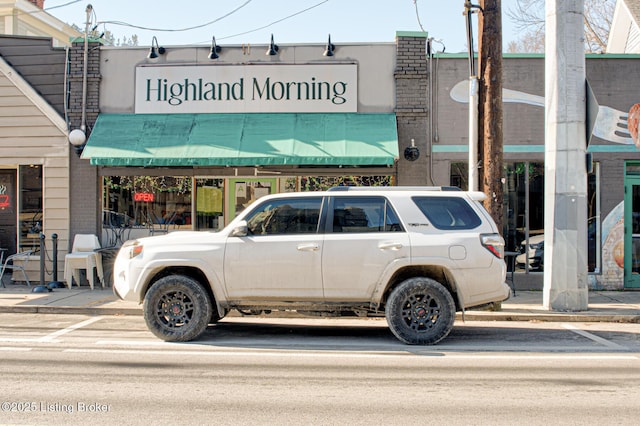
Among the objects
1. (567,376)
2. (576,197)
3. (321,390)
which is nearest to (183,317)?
(321,390)

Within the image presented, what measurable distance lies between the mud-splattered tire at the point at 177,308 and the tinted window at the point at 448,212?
10.1ft

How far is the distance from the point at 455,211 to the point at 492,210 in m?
2.64

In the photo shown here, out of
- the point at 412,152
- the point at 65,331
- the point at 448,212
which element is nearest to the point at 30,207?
the point at 65,331

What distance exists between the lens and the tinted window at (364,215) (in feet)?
24.5

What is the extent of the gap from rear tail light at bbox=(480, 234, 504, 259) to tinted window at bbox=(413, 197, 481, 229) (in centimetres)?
22

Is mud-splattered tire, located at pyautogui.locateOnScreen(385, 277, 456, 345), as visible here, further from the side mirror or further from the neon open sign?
the neon open sign

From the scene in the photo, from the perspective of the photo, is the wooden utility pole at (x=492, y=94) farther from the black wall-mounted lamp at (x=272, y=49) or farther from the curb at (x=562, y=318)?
the black wall-mounted lamp at (x=272, y=49)

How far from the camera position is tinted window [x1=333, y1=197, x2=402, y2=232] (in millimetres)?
7465

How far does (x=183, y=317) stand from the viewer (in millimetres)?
7555

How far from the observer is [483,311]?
9836 mm

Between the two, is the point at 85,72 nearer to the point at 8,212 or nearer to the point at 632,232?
the point at 8,212

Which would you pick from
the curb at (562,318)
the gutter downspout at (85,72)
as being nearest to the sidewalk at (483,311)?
the curb at (562,318)

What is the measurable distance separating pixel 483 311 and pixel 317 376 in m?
4.73

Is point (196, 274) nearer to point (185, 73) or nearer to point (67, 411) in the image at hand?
point (67, 411)
